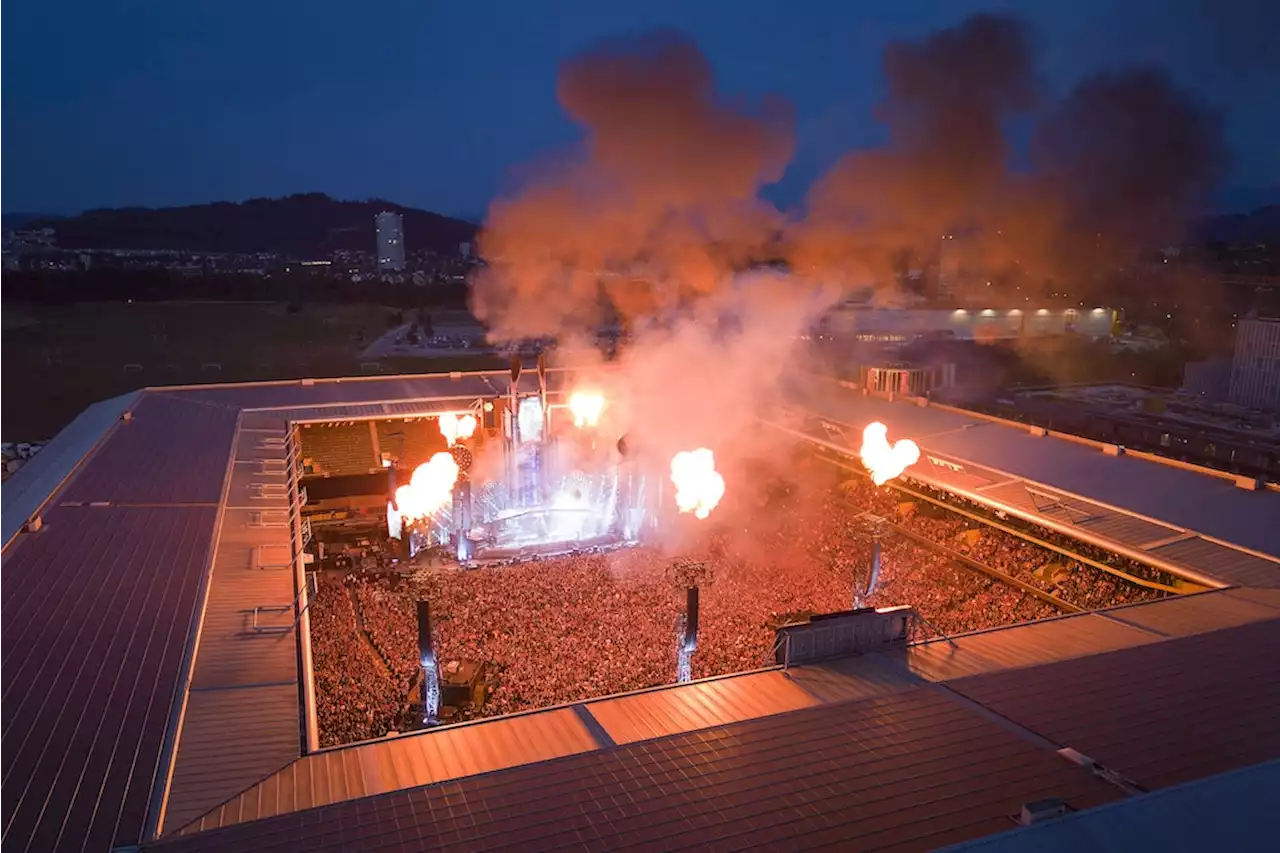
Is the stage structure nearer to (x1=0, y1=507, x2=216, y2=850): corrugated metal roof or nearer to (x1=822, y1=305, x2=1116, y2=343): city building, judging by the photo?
(x1=0, y1=507, x2=216, y2=850): corrugated metal roof

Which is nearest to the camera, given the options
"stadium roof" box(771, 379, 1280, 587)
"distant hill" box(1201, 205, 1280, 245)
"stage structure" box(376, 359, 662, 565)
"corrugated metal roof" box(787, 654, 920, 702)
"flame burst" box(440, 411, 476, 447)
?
"corrugated metal roof" box(787, 654, 920, 702)

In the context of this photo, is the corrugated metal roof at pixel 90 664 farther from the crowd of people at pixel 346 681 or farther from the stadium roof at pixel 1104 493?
the stadium roof at pixel 1104 493

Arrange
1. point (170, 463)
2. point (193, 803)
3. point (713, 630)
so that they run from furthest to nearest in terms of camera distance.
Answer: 1. point (170, 463)
2. point (713, 630)
3. point (193, 803)

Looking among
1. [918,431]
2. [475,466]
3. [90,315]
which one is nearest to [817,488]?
[918,431]

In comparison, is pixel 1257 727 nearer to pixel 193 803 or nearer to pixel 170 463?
pixel 193 803

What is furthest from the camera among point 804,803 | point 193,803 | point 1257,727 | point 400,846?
point 1257,727

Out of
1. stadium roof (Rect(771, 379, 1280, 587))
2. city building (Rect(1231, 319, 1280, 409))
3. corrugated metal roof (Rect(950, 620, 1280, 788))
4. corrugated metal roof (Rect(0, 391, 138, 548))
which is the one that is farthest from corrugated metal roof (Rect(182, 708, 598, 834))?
city building (Rect(1231, 319, 1280, 409))
